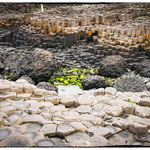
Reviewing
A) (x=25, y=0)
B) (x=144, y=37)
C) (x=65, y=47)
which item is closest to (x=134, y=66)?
(x=144, y=37)

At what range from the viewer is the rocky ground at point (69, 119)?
214 centimetres

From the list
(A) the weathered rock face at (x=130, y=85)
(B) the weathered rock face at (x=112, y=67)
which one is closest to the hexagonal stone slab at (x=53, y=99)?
(A) the weathered rock face at (x=130, y=85)

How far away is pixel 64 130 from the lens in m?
2.24

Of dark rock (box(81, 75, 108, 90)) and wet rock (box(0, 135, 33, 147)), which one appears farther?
dark rock (box(81, 75, 108, 90))

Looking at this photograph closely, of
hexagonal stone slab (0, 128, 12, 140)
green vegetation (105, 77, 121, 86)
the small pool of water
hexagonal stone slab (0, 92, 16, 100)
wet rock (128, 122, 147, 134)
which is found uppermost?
hexagonal stone slab (0, 92, 16, 100)

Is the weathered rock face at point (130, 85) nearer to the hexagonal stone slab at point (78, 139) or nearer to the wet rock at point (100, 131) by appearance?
the wet rock at point (100, 131)

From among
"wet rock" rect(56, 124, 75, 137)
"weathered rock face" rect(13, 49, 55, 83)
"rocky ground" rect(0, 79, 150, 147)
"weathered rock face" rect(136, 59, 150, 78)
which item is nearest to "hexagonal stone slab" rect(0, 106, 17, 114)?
"rocky ground" rect(0, 79, 150, 147)

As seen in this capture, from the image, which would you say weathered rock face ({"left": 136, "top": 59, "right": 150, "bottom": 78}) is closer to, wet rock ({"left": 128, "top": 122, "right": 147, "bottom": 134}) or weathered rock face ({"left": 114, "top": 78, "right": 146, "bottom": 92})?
weathered rock face ({"left": 114, "top": 78, "right": 146, "bottom": 92})

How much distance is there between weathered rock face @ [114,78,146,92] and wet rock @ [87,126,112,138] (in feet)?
7.11

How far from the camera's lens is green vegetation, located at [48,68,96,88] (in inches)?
198

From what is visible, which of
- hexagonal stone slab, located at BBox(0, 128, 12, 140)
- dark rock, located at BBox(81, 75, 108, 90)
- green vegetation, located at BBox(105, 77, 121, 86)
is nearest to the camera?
hexagonal stone slab, located at BBox(0, 128, 12, 140)

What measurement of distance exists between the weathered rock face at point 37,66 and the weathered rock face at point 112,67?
141cm

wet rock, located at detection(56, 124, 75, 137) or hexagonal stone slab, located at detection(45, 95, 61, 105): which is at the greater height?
hexagonal stone slab, located at detection(45, 95, 61, 105)

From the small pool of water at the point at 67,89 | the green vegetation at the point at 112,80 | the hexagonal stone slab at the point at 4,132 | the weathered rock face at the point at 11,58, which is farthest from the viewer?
the weathered rock face at the point at 11,58
